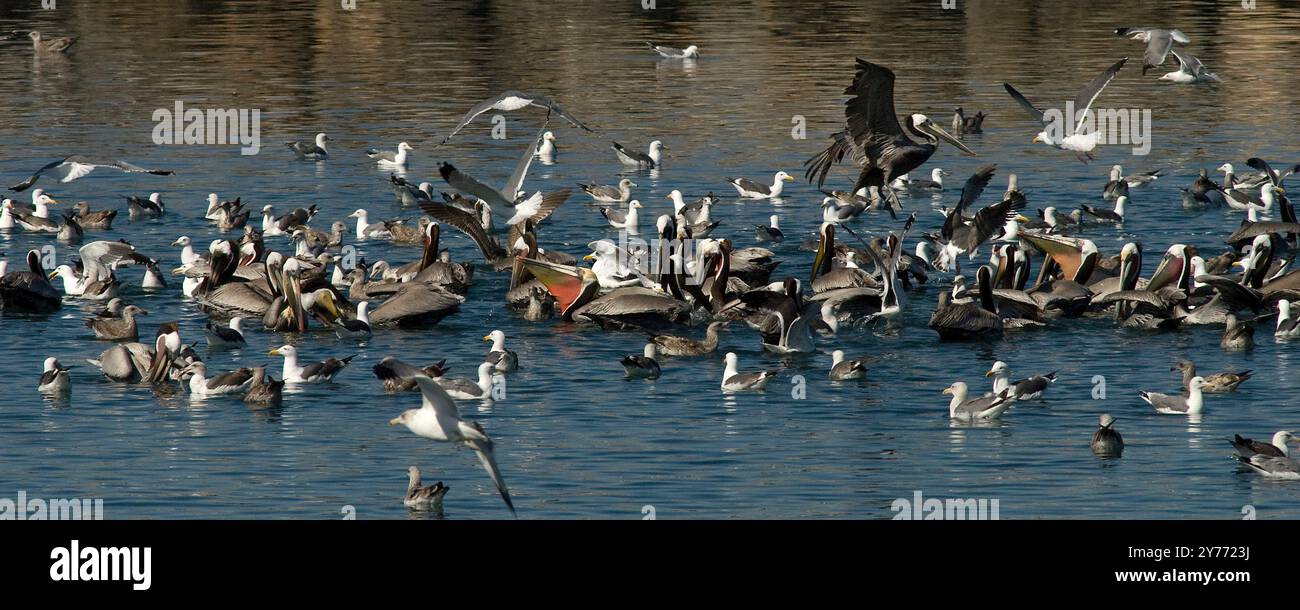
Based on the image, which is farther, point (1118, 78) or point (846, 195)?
point (1118, 78)

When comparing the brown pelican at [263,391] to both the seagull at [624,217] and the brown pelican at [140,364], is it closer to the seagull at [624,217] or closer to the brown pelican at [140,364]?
the brown pelican at [140,364]

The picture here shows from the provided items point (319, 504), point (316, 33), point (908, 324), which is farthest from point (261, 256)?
point (316, 33)

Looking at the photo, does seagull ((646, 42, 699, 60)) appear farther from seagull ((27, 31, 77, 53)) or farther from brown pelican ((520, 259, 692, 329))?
brown pelican ((520, 259, 692, 329))

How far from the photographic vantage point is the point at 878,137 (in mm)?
22578

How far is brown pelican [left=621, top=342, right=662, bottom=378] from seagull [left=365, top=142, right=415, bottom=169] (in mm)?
14891

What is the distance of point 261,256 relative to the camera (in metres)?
24.4

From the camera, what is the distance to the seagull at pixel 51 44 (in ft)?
159

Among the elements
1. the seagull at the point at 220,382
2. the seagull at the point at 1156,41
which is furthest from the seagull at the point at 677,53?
the seagull at the point at 220,382

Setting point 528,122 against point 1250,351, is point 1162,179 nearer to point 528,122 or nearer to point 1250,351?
point 1250,351

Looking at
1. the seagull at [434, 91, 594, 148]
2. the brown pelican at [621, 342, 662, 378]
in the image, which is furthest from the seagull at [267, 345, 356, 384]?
the seagull at [434, 91, 594, 148]

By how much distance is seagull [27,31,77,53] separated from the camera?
159ft

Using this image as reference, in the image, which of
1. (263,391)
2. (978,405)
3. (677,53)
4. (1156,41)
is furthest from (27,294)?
(677,53)

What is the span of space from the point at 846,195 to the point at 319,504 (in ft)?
50.3

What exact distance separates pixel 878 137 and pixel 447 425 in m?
11.0
